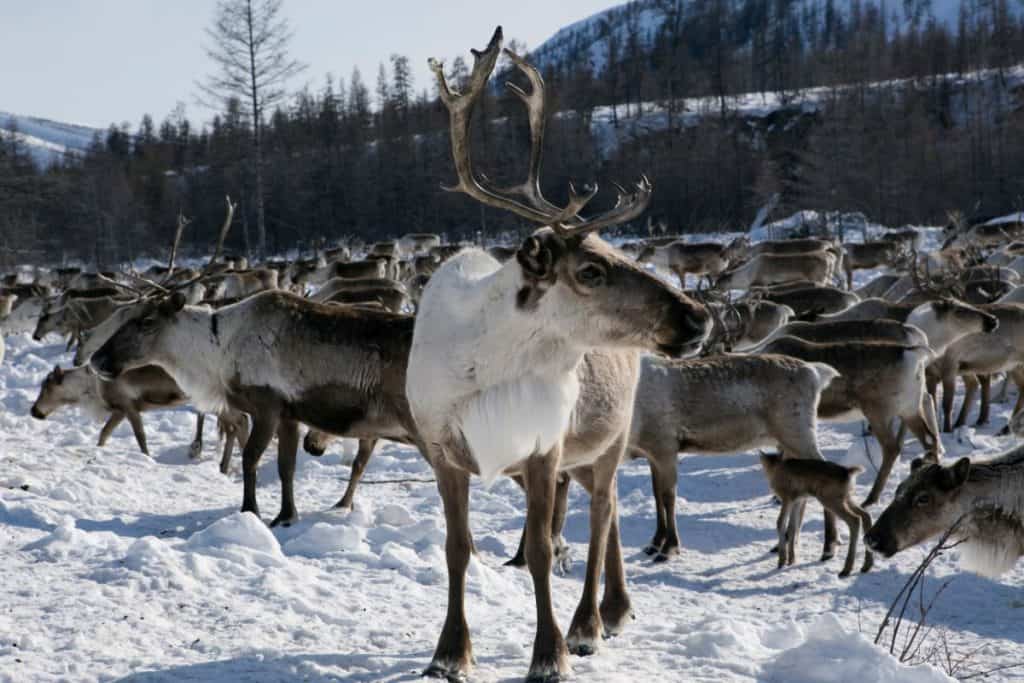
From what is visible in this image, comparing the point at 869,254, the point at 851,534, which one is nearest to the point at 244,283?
the point at 869,254

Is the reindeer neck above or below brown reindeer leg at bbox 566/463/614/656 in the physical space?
above

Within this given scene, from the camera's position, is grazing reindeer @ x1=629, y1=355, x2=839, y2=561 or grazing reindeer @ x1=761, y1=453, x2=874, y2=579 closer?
grazing reindeer @ x1=761, y1=453, x2=874, y2=579

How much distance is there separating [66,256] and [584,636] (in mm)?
52890

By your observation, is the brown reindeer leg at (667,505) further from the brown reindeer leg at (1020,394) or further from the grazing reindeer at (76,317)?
the grazing reindeer at (76,317)

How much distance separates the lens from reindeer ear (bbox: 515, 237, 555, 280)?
3297mm

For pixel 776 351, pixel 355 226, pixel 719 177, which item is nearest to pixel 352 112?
pixel 355 226

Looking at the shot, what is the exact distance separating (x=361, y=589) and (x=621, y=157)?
162 feet

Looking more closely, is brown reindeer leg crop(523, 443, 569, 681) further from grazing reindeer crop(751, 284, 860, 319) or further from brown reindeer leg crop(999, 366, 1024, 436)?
grazing reindeer crop(751, 284, 860, 319)

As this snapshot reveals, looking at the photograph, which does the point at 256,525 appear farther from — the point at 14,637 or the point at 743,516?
the point at 743,516

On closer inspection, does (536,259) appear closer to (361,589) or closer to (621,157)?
(361,589)

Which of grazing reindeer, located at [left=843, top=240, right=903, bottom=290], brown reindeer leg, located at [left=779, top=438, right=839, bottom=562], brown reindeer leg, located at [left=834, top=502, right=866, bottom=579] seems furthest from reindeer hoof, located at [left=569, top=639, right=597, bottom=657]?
grazing reindeer, located at [left=843, top=240, right=903, bottom=290]

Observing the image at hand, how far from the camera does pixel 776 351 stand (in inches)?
343

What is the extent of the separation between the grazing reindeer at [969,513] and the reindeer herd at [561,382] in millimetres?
10

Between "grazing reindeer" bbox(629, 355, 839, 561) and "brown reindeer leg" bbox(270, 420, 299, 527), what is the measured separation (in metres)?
2.47
